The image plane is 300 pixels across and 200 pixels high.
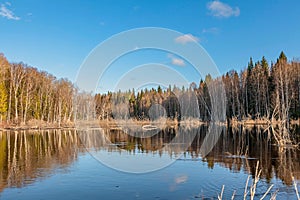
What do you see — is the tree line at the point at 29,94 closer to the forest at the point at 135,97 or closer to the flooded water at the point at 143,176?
the forest at the point at 135,97

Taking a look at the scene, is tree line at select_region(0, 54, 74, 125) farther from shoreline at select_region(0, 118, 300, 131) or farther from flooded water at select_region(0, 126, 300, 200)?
flooded water at select_region(0, 126, 300, 200)

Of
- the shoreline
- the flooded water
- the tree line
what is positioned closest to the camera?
the flooded water

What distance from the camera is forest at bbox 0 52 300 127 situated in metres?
54.1

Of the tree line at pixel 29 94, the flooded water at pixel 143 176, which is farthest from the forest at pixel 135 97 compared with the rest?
the flooded water at pixel 143 176

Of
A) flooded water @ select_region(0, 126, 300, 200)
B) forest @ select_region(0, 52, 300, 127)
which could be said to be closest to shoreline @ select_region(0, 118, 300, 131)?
forest @ select_region(0, 52, 300, 127)

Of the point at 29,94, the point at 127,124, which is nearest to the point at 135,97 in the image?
the point at 127,124

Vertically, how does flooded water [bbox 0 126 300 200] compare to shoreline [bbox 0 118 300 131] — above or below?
below

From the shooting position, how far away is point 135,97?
79.6 m

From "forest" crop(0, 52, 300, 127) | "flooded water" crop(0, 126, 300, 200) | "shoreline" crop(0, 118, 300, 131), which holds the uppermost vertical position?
"forest" crop(0, 52, 300, 127)

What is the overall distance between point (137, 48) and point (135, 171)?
10.6m

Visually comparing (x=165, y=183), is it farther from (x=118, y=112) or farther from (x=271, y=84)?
(x=118, y=112)

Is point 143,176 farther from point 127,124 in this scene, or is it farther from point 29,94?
point 127,124

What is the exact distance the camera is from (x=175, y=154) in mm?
18109

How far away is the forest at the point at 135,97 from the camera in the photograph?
54062 mm
